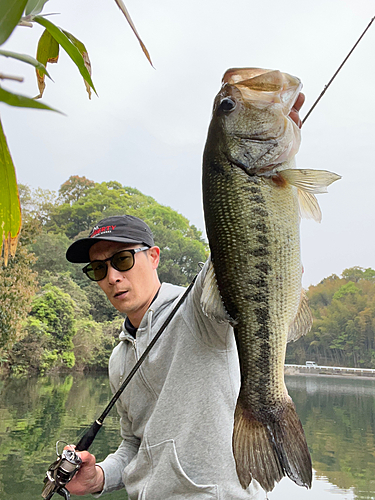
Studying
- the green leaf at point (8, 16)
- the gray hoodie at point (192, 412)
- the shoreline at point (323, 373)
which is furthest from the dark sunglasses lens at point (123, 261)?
the shoreline at point (323, 373)

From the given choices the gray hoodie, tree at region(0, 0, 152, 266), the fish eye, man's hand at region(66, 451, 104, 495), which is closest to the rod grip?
man's hand at region(66, 451, 104, 495)

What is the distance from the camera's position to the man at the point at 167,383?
Result: 1.55 meters

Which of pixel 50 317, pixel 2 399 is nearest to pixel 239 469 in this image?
pixel 2 399

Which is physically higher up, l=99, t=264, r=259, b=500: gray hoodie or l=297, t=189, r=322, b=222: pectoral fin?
l=297, t=189, r=322, b=222: pectoral fin

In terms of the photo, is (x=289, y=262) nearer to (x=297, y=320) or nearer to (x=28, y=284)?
(x=297, y=320)

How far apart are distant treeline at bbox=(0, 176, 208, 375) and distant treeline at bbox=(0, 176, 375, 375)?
4cm

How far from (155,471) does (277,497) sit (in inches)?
395

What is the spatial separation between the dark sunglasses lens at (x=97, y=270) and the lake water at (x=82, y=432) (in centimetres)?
683

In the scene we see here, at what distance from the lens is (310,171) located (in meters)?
1.02

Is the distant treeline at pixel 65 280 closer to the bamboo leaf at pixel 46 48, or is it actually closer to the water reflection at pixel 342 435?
the water reflection at pixel 342 435

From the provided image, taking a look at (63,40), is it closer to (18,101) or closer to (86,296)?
(18,101)

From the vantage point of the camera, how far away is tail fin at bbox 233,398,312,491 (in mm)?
1019

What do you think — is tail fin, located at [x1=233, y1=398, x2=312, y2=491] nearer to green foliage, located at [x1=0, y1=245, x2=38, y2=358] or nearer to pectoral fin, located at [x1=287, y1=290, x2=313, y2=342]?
pectoral fin, located at [x1=287, y1=290, x2=313, y2=342]

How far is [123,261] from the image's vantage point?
1.88 m
